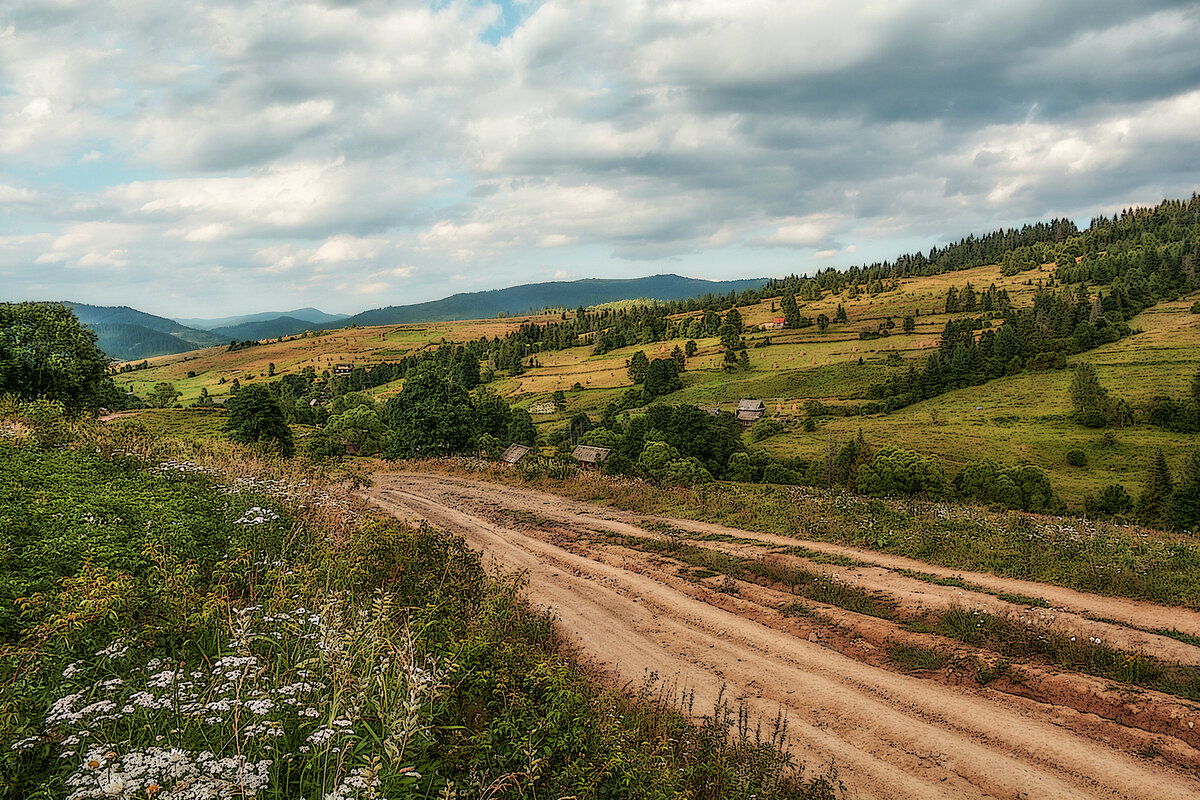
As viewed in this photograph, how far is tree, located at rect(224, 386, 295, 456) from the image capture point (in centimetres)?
4203

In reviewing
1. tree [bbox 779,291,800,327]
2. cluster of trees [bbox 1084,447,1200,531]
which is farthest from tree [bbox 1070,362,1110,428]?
tree [bbox 779,291,800,327]

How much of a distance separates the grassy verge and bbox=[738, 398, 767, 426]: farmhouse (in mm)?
87689

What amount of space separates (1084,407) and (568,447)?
69.2 meters

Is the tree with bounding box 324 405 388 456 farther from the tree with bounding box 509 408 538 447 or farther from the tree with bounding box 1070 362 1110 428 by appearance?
the tree with bounding box 1070 362 1110 428

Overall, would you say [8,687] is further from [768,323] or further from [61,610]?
[768,323]

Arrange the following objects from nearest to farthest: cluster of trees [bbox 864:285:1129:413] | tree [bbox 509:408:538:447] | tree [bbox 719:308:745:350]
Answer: tree [bbox 509:408:538:447] < cluster of trees [bbox 864:285:1129:413] < tree [bbox 719:308:745:350]

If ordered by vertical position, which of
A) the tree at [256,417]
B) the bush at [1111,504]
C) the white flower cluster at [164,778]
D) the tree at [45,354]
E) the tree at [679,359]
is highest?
the tree at [45,354]

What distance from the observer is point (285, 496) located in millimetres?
12414

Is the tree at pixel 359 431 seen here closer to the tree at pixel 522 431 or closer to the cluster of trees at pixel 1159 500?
the tree at pixel 522 431

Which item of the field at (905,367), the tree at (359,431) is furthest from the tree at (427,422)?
the field at (905,367)

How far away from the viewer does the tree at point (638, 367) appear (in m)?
→ 124

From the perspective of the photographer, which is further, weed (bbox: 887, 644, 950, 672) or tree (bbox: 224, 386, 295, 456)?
tree (bbox: 224, 386, 295, 456)

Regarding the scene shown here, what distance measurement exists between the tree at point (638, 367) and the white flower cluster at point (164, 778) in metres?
119

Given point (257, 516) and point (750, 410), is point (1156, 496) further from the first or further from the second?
point (257, 516)
